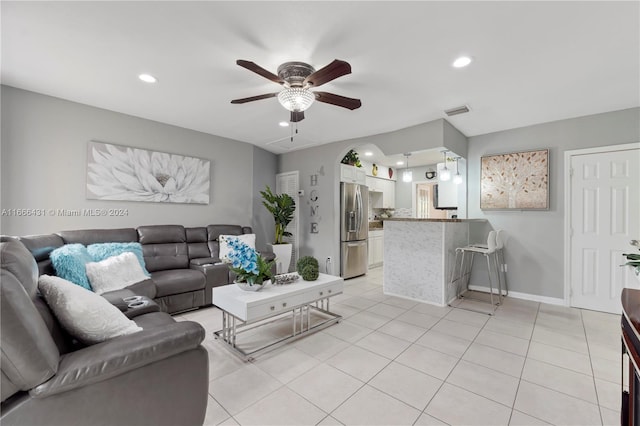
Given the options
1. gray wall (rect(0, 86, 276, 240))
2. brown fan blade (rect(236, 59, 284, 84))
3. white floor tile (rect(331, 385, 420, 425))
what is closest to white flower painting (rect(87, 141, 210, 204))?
gray wall (rect(0, 86, 276, 240))

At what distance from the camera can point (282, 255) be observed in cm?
495

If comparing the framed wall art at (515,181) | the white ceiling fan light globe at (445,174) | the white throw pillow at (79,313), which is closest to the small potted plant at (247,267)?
the white throw pillow at (79,313)

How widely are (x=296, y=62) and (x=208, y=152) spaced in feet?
9.40

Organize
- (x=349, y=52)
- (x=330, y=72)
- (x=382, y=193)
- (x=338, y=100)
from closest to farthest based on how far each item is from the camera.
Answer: (x=330, y=72)
(x=349, y=52)
(x=338, y=100)
(x=382, y=193)

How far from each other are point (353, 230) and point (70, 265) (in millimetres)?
4012

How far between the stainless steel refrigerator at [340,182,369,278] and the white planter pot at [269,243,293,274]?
3.29 ft

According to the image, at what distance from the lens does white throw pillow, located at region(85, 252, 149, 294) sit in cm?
252

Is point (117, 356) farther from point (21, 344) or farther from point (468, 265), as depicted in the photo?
point (468, 265)

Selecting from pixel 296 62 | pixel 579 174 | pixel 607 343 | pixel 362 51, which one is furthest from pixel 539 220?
pixel 296 62

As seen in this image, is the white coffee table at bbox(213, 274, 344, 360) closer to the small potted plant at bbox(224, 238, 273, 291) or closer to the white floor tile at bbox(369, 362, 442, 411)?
the small potted plant at bbox(224, 238, 273, 291)

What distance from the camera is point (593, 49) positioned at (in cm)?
211

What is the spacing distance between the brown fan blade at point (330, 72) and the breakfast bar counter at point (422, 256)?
7.98ft

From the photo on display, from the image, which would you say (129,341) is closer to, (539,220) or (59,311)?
(59,311)

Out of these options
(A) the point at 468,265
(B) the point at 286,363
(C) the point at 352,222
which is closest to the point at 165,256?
(B) the point at 286,363
